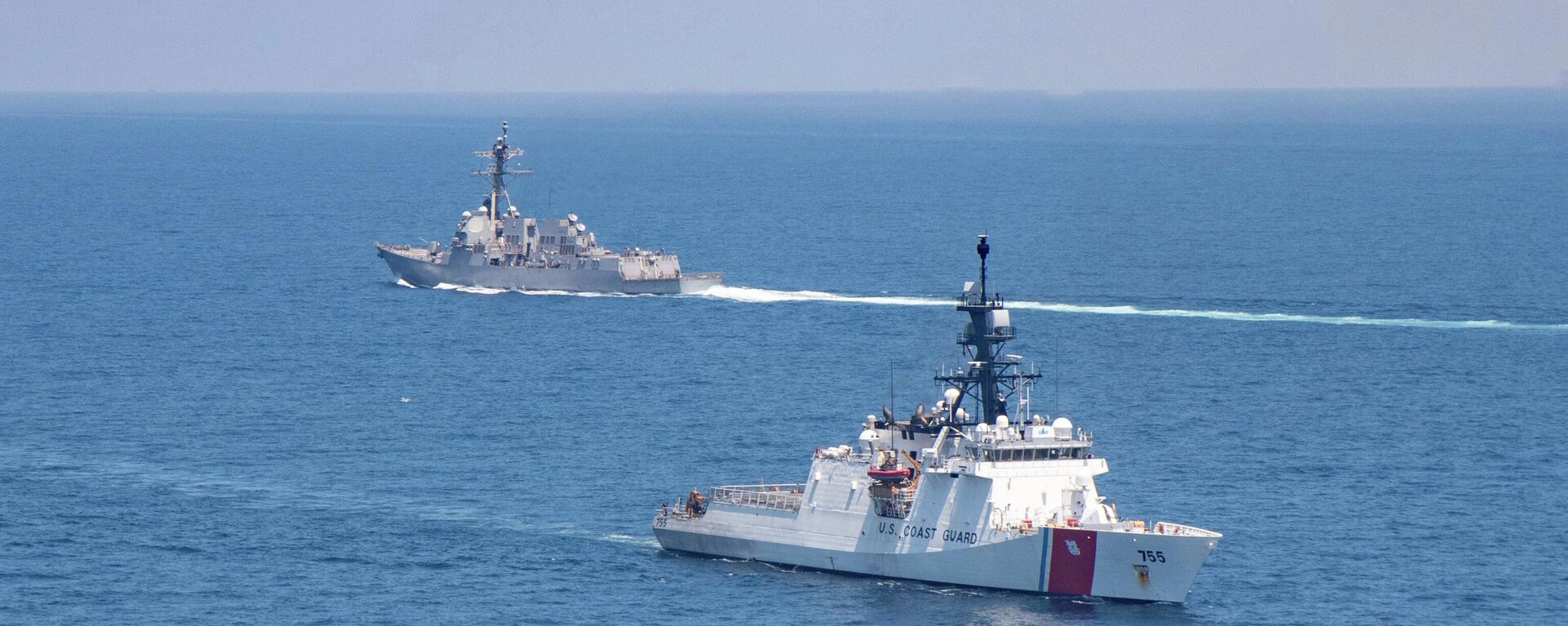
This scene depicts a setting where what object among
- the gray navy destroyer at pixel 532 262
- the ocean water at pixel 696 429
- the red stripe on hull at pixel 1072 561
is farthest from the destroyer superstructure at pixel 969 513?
the gray navy destroyer at pixel 532 262

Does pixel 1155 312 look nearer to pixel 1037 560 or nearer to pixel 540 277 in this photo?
pixel 540 277

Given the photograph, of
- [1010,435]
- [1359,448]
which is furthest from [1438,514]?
[1010,435]

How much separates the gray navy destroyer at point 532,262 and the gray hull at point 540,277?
6cm

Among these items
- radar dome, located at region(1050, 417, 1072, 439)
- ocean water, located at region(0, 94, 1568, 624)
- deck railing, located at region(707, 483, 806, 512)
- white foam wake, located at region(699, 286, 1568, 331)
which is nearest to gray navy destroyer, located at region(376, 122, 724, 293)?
ocean water, located at region(0, 94, 1568, 624)

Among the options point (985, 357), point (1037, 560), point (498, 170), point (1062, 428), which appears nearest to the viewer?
point (1037, 560)

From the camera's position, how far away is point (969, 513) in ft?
255

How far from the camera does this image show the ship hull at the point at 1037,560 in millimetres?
74250

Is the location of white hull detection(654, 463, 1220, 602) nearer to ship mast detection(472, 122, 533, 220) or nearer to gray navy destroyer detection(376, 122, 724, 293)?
gray navy destroyer detection(376, 122, 724, 293)

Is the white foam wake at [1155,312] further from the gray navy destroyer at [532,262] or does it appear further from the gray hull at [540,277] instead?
the gray navy destroyer at [532,262]

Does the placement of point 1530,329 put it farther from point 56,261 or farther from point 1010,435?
point 56,261

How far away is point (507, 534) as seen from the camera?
291 ft

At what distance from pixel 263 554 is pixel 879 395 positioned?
4276 cm

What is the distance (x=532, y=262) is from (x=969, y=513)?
346ft

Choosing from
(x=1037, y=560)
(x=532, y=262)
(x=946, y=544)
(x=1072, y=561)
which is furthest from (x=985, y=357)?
(x=532, y=262)
